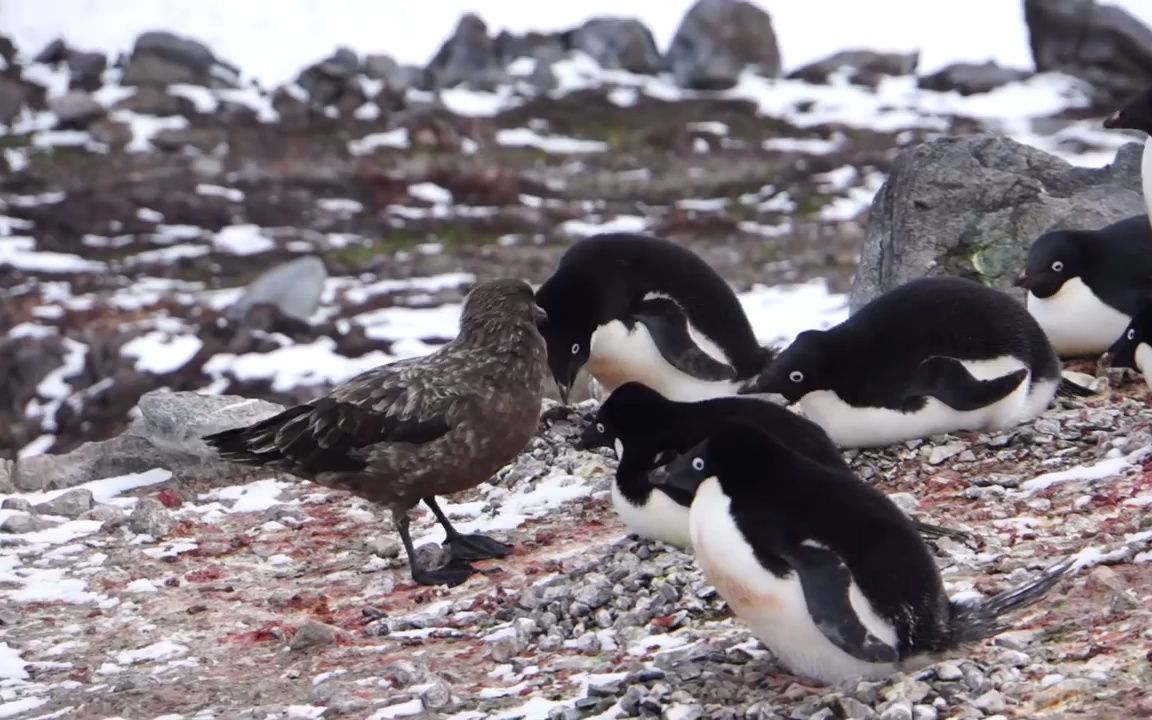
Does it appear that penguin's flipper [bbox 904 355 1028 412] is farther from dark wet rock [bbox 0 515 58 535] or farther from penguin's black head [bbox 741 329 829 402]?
dark wet rock [bbox 0 515 58 535]

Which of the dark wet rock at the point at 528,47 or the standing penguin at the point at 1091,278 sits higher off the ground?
the standing penguin at the point at 1091,278

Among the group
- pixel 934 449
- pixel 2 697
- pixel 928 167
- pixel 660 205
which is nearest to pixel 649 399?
pixel 934 449

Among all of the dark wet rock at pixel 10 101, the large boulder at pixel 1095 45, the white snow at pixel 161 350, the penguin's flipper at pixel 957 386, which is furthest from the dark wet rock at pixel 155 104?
the penguin's flipper at pixel 957 386

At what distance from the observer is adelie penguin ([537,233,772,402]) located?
759cm

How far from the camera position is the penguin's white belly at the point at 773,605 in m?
4.28

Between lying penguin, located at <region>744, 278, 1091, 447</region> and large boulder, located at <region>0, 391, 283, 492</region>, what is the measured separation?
3.05 metres

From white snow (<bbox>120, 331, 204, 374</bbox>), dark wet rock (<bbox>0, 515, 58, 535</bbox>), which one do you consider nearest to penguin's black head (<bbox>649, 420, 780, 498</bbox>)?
dark wet rock (<bbox>0, 515, 58, 535</bbox>)

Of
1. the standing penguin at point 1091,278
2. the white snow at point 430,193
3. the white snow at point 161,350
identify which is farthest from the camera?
the white snow at point 430,193

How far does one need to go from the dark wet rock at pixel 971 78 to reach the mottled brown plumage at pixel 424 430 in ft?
95.5

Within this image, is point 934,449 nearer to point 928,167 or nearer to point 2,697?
point 928,167

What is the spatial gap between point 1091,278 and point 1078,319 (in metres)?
0.21

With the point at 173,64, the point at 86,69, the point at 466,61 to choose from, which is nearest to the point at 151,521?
the point at 86,69

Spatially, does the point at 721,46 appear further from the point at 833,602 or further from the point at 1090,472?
the point at 833,602

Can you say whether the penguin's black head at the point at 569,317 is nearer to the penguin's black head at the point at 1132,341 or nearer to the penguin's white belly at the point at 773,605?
the penguin's black head at the point at 1132,341
